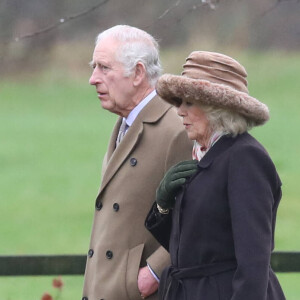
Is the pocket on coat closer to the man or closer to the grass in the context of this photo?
the man

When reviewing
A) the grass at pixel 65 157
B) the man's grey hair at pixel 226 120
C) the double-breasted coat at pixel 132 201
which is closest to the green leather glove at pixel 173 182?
the man's grey hair at pixel 226 120

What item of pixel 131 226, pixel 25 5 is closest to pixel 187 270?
pixel 131 226

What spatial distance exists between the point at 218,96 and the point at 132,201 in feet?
2.49

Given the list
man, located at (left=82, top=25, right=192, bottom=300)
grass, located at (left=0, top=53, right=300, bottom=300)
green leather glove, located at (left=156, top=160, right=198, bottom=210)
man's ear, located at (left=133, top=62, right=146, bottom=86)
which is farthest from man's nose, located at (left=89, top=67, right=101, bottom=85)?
grass, located at (left=0, top=53, right=300, bottom=300)

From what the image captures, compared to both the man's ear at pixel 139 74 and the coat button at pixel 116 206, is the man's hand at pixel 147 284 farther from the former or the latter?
the man's ear at pixel 139 74

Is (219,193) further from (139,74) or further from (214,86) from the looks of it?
(139,74)

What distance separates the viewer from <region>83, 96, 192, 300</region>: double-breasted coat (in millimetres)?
4582

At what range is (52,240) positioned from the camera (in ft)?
52.2

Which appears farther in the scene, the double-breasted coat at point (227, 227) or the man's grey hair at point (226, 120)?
the man's grey hair at point (226, 120)

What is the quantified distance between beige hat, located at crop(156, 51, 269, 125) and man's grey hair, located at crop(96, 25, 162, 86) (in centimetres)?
45

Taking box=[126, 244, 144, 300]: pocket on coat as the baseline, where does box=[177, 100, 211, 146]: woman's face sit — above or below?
above

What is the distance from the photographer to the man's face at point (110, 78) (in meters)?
4.62

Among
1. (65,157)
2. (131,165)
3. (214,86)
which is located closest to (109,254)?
(131,165)

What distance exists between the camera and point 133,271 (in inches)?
180
